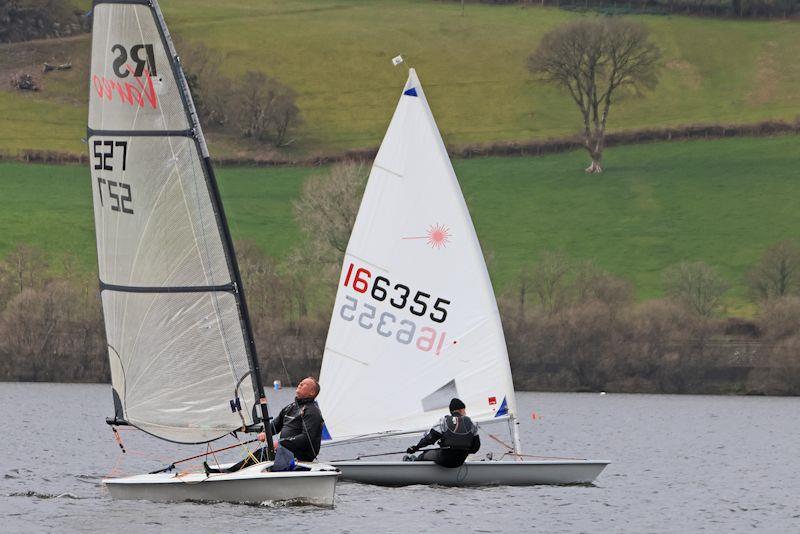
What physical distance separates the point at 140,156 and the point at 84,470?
1225 cm

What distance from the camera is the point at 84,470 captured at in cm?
3359

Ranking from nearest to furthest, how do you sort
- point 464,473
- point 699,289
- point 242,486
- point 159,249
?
point 159,249, point 242,486, point 464,473, point 699,289

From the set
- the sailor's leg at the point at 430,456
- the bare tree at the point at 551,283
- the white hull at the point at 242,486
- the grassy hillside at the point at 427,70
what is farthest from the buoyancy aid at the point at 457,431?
the grassy hillside at the point at 427,70

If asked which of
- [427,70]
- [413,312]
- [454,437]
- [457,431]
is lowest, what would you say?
[454,437]

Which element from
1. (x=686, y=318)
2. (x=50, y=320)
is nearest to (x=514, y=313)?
(x=686, y=318)

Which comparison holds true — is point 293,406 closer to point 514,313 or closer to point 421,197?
point 421,197

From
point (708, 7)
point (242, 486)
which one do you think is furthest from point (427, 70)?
point (242, 486)

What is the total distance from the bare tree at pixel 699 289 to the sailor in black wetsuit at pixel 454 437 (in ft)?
163

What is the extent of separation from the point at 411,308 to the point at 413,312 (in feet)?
0.28

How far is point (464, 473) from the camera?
27891 millimetres

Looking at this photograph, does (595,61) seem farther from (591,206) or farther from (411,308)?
(411,308)

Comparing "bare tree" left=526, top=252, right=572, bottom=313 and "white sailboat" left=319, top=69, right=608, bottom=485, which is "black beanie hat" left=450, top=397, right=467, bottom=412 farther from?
"bare tree" left=526, top=252, right=572, bottom=313

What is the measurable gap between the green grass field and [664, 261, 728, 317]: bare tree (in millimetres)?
2663

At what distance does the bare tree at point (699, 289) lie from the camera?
7669cm
